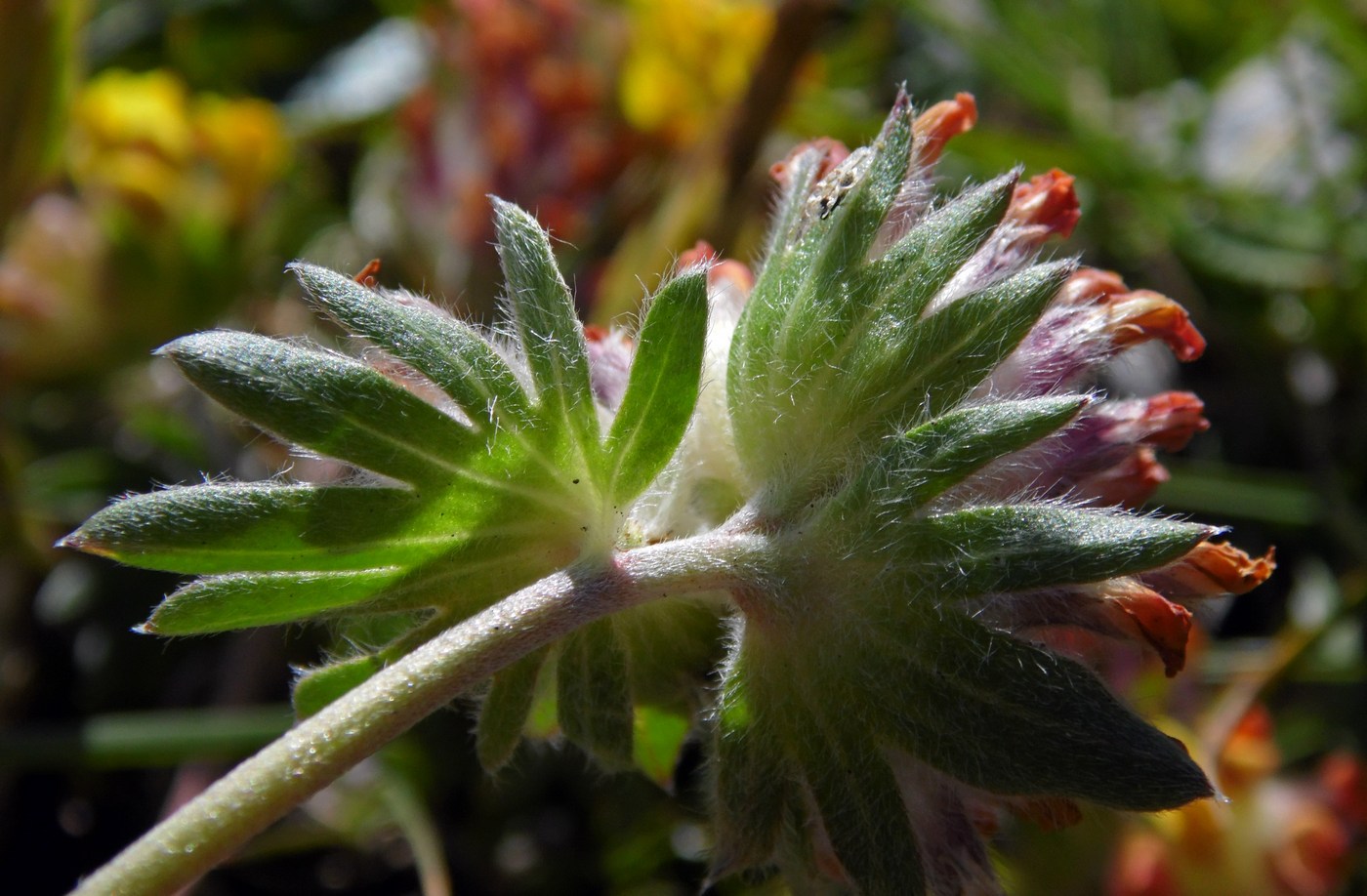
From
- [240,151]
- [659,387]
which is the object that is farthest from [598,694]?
[240,151]

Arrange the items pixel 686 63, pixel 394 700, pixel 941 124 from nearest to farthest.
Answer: pixel 394 700 < pixel 941 124 < pixel 686 63

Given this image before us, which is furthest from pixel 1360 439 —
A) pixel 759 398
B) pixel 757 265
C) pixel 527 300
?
pixel 527 300

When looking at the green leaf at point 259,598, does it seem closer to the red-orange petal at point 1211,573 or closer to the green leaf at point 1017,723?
the green leaf at point 1017,723

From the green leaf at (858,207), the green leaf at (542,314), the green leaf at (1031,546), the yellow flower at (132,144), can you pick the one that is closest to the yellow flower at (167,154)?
the yellow flower at (132,144)

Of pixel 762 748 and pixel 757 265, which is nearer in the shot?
pixel 762 748

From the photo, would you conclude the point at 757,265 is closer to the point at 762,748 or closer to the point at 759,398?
the point at 759,398

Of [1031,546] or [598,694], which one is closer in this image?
[1031,546]

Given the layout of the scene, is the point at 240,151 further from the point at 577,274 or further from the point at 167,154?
the point at 577,274

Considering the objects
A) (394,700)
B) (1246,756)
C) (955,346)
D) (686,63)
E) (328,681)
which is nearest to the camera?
(394,700)

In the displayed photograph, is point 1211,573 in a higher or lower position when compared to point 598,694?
lower
